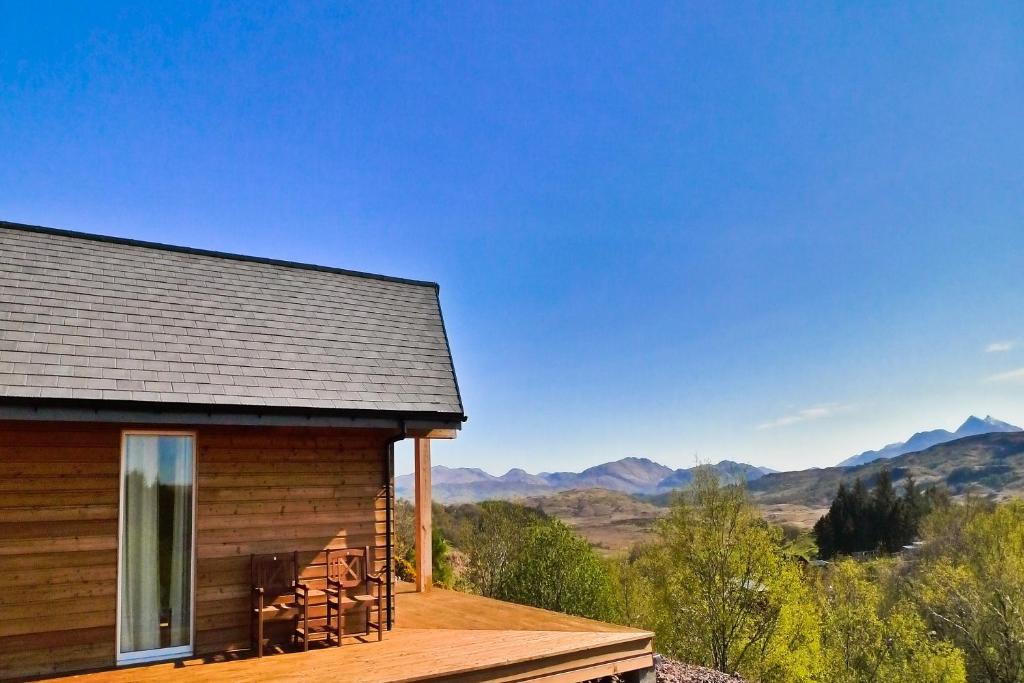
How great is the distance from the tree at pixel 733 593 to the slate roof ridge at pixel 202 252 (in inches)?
596

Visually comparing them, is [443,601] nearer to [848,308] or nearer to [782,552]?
[782,552]

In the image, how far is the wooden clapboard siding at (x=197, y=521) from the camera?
17.7 feet

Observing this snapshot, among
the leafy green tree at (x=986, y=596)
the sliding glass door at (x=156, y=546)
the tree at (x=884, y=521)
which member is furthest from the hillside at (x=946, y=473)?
the sliding glass door at (x=156, y=546)

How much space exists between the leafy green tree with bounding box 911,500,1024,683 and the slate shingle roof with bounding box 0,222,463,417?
25.8m

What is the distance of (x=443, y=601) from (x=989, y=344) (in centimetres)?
3533

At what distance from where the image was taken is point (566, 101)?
1898 centimetres

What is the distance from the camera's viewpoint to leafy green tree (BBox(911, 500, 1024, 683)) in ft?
75.6

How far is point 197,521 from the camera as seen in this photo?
6105mm

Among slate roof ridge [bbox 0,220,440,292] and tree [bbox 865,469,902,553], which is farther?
tree [bbox 865,469,902,553]

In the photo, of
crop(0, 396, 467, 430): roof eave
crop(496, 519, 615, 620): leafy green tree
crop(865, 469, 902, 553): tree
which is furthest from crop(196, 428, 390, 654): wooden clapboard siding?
crop(865, 469, 902, 553): tree

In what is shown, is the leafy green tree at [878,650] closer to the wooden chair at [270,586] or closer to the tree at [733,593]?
the tree at [733,593]

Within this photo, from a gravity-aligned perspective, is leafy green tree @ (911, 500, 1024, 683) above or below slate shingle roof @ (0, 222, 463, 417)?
below

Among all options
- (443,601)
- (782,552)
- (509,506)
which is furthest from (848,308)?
(443,601)

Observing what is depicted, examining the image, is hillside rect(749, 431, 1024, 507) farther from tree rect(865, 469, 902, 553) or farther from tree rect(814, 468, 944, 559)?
tree rect(865, 469, 902, 553)
